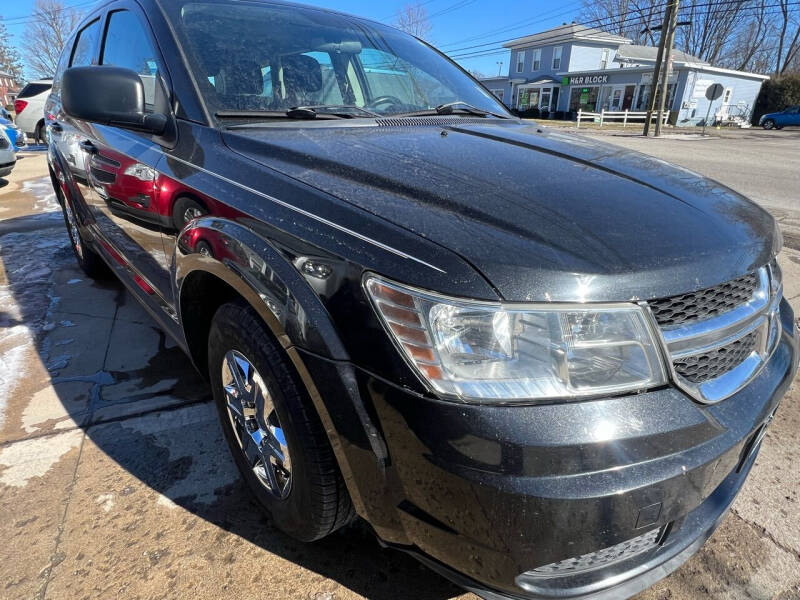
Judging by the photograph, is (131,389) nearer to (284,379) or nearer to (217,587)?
(217,587)

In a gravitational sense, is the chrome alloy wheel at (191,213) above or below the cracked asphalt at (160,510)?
above

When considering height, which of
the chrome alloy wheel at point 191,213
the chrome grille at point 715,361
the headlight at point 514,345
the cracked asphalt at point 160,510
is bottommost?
the cracked asphalt at point 160,510

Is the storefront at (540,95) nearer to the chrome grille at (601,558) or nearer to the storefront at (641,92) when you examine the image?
the storefront at (641,92)

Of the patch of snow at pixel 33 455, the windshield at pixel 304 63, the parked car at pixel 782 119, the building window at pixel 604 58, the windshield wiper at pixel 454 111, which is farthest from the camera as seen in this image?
the building window at pixel 604 58

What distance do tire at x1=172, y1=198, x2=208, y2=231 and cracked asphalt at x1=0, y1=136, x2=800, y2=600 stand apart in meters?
1.01

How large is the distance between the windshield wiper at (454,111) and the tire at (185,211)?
97cm

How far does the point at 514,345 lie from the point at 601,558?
0.57 meters

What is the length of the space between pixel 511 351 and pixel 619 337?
0.24 metres

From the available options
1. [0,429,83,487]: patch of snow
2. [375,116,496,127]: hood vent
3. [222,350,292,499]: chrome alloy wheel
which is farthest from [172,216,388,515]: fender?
[0,429,83,487]: patch of snow

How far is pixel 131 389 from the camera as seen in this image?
2650mm

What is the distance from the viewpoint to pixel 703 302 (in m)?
1.22

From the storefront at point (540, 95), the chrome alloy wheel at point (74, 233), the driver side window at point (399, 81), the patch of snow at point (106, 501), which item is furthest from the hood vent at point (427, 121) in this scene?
the storefront at point (540, 95)

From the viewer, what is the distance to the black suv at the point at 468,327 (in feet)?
3.47

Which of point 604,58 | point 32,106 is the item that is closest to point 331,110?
point 32,106
